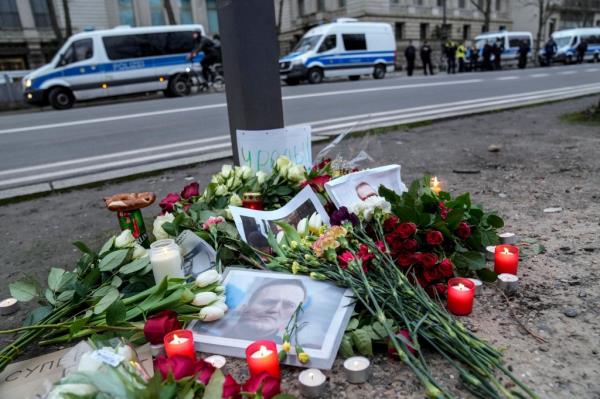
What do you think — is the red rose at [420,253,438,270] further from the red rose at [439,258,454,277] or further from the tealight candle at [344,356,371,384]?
the tealight candle at [344,356,371,384]

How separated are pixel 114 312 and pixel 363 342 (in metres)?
0.88

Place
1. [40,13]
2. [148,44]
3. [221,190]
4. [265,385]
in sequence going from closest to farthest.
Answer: [265,385] < [221,190] < [148,44] < [40,13]

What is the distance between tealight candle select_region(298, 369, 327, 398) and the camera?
4.58 ft

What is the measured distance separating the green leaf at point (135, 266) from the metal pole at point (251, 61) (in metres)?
1.26

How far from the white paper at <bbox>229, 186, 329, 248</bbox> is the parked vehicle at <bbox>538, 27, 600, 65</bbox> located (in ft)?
115

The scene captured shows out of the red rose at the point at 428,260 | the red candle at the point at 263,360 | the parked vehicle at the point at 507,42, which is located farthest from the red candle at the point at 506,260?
the parked vehicle at the point at 507,42

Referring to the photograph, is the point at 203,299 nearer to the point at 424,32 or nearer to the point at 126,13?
the point at 126,13

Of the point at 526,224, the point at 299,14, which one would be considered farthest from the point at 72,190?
the point at 299,14

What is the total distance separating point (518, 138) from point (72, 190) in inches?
192

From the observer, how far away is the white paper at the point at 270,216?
2256mm

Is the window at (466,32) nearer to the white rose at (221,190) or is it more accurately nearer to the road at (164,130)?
the road at (164,130)

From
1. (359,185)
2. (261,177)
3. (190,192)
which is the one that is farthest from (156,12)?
(359,185)

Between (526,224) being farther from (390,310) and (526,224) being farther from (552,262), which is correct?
(390,310)

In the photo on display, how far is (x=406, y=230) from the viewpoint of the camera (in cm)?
188
